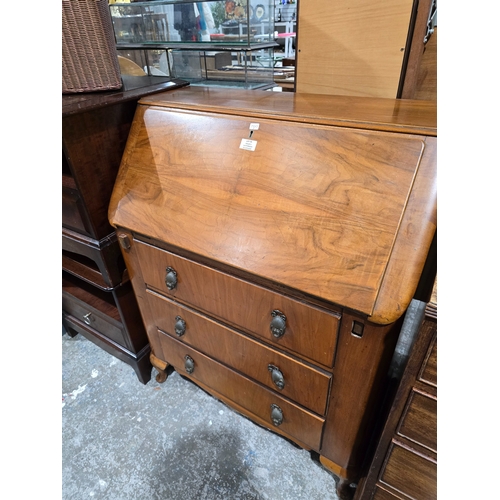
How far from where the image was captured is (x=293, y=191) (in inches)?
32.9

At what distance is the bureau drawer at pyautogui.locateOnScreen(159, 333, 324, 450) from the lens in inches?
42.2

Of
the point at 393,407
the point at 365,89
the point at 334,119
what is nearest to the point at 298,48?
the point at 365,89

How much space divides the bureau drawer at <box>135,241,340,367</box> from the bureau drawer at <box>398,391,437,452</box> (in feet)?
0.68

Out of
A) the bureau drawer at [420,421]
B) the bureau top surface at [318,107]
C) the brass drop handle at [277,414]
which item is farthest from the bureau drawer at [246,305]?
the bureau top surface at [318,107]

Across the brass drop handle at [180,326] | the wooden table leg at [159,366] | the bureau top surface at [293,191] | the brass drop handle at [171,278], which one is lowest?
the wooden table leg at [159,366]

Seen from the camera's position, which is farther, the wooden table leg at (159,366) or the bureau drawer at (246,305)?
the wooden table leg at (159,366)

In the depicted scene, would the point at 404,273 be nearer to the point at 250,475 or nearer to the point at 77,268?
the point at 250,475

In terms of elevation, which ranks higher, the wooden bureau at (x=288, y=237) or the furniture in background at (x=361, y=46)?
the furniture in background at (x=361, y=46)

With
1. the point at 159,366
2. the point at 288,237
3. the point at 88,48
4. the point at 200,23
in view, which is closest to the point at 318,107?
the point at 288,237

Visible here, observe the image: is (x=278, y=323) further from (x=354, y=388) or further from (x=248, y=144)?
(x=248, y=144)

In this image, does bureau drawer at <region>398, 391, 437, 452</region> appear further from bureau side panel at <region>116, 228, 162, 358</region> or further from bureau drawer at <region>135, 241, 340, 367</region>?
bureau side panel at <region>116, 228, 162, 358</region>

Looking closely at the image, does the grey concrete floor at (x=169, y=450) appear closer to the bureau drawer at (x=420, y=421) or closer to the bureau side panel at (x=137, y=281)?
the bureau side panel at (x=137, y=281)

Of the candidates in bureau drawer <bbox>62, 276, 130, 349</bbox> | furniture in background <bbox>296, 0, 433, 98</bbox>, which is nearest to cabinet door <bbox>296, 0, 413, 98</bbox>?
furniture in background <bbox>296, 0, 433, 98</bbox>

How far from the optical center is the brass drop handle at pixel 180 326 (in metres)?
1.19
